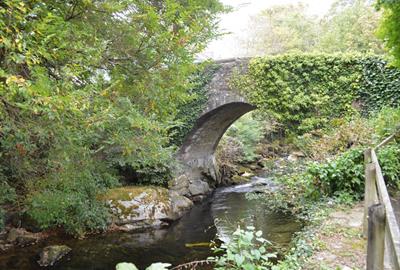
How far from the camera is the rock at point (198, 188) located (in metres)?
11.1

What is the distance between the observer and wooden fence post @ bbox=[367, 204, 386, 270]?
1749 millimetres

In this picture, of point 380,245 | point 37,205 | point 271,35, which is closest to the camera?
point 380,245

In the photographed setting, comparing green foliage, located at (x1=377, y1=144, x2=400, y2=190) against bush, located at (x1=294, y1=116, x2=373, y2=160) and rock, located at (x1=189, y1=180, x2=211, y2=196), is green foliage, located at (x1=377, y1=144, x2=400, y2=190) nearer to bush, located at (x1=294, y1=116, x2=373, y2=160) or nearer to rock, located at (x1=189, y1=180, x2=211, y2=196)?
bush, located at (x1=294, y1=116, x2=373, y2=160)

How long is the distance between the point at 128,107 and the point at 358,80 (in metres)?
7.78

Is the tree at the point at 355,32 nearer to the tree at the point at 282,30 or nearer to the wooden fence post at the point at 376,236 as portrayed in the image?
the tree at the point at 282,30

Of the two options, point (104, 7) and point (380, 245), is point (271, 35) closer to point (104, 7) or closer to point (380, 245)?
point (104, 7)

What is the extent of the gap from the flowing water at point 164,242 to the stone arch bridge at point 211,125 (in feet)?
8.28

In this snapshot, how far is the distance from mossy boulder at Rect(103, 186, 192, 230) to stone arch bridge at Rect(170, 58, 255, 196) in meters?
1.33

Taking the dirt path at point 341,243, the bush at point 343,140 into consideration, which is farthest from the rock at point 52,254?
the bush at point 343,140

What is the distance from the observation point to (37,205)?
6195 mm

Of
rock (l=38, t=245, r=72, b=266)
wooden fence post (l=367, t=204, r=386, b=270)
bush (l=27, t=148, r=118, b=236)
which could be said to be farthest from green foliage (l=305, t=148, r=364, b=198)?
rock (l=38, t=245, r=72, b=266)

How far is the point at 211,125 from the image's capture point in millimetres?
12727

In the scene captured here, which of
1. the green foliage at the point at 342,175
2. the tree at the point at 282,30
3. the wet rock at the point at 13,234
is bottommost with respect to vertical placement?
the wet rock at the point at 13,234

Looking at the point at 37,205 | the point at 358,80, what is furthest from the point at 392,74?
the point at 37,205
